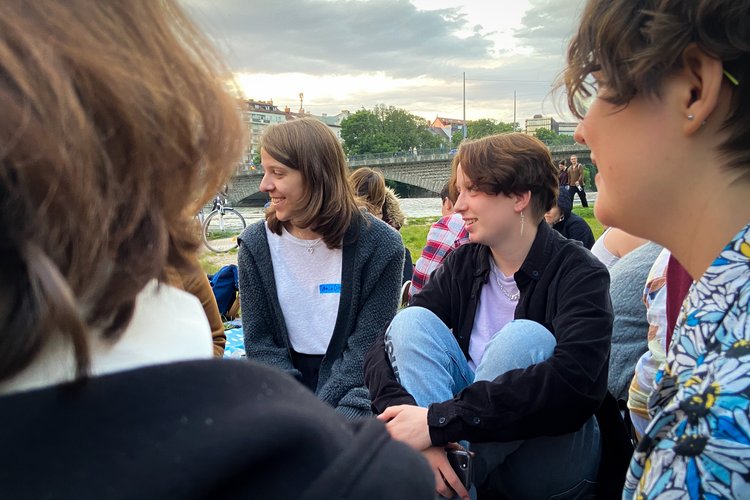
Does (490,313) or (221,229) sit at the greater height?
(490,313)

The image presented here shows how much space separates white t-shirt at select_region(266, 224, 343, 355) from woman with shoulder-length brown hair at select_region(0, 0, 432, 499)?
2168mm

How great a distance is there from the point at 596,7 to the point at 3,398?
45.5 inches

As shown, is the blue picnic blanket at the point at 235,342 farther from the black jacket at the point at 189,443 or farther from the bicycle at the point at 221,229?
the bicycle at the point at 221,229

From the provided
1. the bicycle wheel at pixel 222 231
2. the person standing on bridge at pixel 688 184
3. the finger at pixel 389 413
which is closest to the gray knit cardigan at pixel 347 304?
the finger at pixel 389 413

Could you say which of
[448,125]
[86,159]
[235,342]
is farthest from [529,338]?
[448,125]

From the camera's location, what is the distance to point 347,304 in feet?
→ 8.92

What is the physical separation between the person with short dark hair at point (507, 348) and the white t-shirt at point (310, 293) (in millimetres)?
581

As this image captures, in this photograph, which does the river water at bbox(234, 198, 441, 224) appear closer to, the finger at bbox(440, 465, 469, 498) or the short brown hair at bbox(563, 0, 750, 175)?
the finger at bbox(440, 465, 469, 498)

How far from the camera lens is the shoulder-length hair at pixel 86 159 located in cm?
49

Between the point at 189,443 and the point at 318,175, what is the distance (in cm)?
236

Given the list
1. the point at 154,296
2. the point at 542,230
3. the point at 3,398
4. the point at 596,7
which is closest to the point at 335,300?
the point at 542,230

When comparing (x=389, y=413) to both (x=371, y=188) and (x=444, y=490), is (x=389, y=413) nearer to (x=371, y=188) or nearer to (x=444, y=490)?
(x=444, y=490)

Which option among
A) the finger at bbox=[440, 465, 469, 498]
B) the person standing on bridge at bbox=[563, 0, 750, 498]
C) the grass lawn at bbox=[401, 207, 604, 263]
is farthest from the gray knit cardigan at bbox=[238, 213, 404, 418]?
the grass lawn at bbox=[401, 207, 604, 263]

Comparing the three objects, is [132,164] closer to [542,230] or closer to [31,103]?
[31,103]
